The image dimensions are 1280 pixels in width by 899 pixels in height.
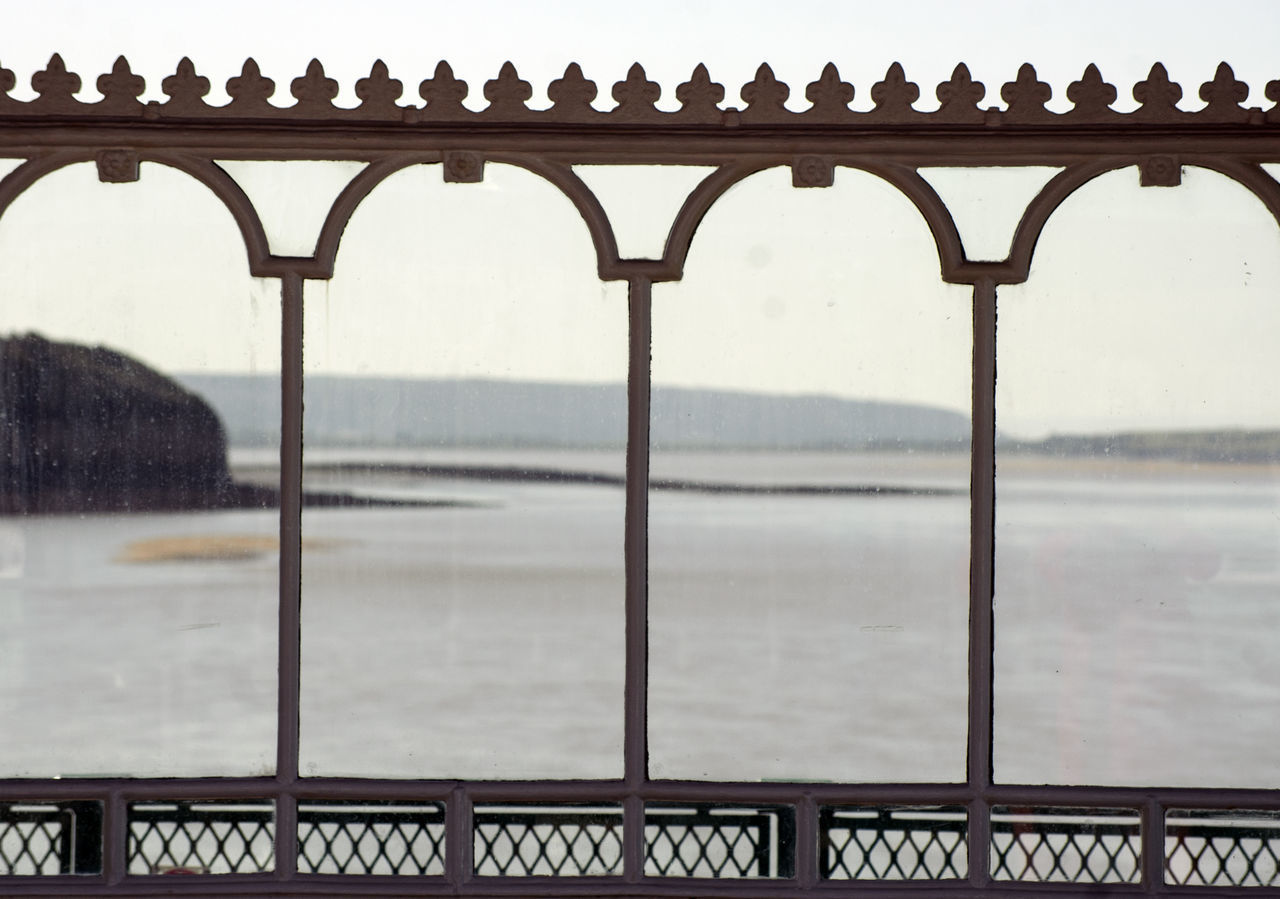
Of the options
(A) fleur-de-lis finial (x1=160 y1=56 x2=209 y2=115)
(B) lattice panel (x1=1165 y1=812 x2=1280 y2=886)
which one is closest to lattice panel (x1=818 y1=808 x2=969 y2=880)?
Answer: (B) lattice panel (x1=1165 y1=812 x2=1280 y2=886)

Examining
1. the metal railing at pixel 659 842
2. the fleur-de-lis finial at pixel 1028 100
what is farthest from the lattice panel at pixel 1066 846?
the fleur-de-lis finial at pixel 1028 100

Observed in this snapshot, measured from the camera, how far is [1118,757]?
14.1 feet

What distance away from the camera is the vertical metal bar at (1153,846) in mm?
4215

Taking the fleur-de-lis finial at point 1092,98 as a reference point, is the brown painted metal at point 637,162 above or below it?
below

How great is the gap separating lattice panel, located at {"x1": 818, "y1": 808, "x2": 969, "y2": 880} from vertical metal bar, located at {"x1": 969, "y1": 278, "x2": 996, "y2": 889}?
0.07 m

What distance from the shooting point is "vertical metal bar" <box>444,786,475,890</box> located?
4266 millimetres

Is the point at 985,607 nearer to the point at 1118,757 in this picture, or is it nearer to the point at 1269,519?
the point at 1118,757

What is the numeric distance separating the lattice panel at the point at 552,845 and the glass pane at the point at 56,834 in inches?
50.3

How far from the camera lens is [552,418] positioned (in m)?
4.47

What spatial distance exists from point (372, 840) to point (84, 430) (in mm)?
1711

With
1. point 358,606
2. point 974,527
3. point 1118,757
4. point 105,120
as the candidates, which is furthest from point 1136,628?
point 105,120

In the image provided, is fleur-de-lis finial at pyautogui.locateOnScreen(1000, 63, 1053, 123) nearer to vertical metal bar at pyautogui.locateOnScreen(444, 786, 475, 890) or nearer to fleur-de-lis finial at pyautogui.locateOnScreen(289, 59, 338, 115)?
fleur-de-lis finial at pyautogui.locateOnScreen(289, 59, 338, 115)

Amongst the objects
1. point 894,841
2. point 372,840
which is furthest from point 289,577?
point 894,841

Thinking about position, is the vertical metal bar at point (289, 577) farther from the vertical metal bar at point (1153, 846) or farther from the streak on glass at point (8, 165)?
the vertical metal bar at point (1153, 846)
